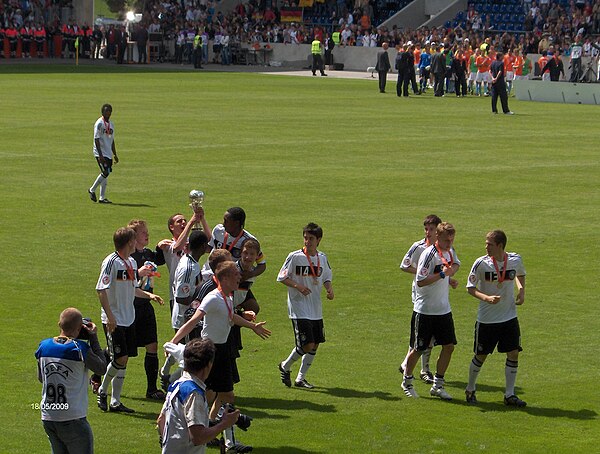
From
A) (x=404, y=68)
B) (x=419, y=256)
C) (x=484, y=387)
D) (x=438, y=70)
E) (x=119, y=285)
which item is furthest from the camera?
(x=438, y=70)

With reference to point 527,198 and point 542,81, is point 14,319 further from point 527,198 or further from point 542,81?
point 542,81

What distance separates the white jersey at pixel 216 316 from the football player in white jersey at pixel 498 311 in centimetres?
307

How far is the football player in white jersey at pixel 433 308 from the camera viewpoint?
42.8 ft

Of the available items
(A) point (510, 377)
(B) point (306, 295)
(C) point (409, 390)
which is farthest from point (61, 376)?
(A) point (510, 377)

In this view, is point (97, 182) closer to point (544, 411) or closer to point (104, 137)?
point (104, 137)

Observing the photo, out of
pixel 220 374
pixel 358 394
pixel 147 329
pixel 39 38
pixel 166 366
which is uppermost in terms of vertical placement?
pixel 39 38

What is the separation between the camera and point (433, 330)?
517 inches

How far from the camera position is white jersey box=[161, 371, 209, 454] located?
340 inches

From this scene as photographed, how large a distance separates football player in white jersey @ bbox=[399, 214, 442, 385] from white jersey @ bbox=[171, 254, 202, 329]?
2.50 m

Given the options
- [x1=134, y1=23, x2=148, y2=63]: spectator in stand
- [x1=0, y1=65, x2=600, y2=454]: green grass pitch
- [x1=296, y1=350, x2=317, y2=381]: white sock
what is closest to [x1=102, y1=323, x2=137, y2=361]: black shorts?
[x1=0, y1=65, x2=600, y2=454]: green grass pitch

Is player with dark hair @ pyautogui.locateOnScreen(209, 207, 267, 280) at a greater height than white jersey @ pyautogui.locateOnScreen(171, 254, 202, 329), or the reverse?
player with dark hair @ pyautogui.locateOnScreen(209, 207, 267, 280)

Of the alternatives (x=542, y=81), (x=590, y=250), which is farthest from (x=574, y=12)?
(x=590, y=250)

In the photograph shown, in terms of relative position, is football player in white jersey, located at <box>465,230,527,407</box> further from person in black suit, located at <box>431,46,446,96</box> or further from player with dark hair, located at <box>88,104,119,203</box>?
person in black suit, located at <box>431,46,446,96</box>

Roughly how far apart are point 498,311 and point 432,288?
0.75 meters
